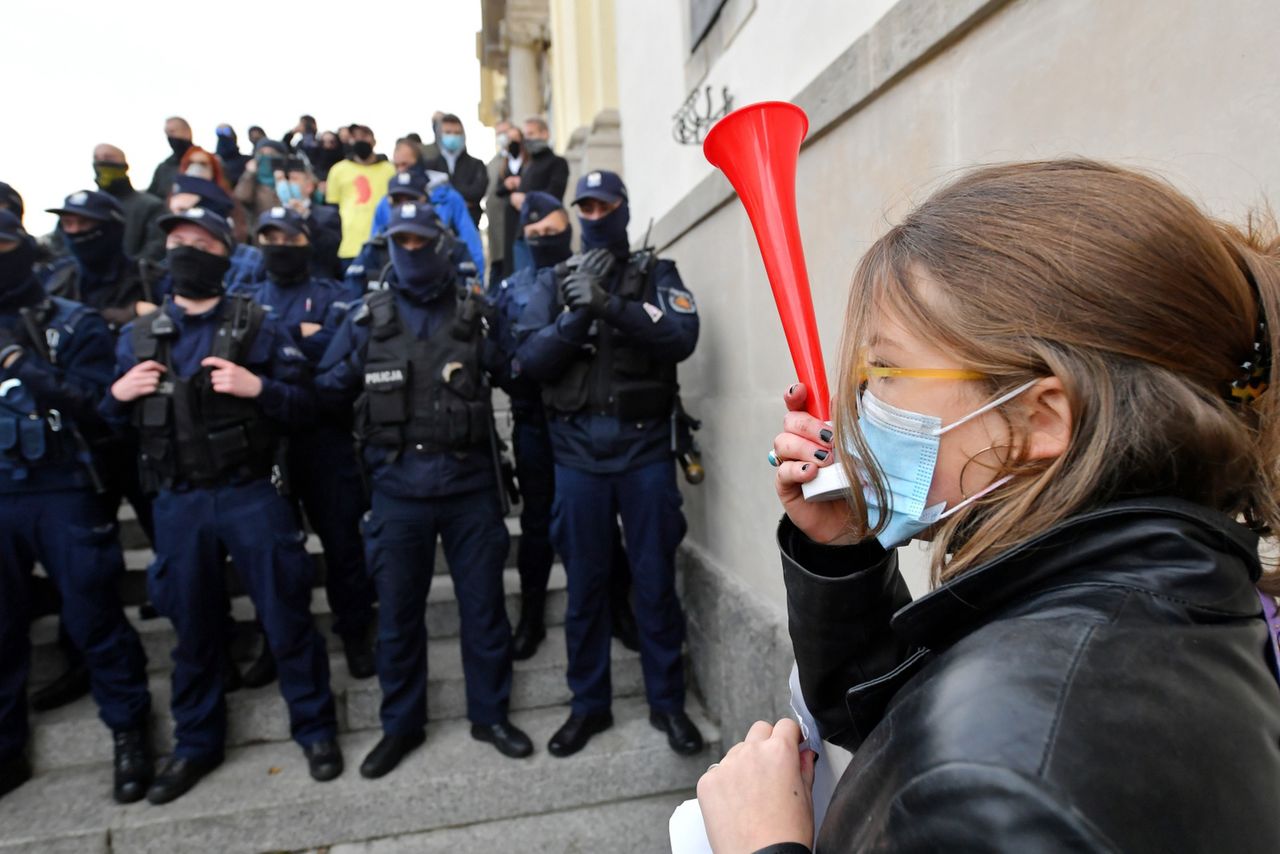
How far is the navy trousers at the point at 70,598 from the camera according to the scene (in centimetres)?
333

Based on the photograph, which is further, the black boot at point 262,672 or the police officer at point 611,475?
the black boot at point 262,672

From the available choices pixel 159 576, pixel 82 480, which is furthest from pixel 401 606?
pixel 82 480

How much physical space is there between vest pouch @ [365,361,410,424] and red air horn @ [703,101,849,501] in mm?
2227

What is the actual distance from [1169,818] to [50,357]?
4.24m

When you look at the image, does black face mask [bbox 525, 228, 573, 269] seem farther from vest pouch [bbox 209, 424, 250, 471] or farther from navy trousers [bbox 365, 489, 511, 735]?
vest pouch [bbox 209, 424, 250, 471]

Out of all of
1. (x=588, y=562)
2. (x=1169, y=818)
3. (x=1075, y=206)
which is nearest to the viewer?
(x=1169, y=818)

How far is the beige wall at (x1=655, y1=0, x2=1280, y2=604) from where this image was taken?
1.25m

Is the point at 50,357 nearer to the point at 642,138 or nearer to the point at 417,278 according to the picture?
the point at 417,278

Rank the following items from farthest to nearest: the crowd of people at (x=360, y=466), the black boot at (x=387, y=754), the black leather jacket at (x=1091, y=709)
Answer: the black boot at (x=387, y=754), the crowd of people at (x=360, y=466), the black leather jacket at (x=1091, y=709)

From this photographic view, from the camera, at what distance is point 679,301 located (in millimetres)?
3607

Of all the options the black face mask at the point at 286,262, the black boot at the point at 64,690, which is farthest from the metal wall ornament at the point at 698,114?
the black boot at the point at 64,690

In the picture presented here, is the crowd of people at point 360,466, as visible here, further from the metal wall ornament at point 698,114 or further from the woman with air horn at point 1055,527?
the woman with air horn at point 1055,527

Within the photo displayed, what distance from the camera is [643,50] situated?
5496 millimetres

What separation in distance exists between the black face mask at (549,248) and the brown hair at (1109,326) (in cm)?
350
